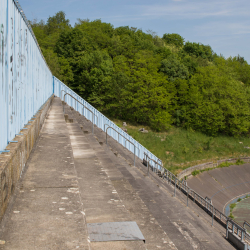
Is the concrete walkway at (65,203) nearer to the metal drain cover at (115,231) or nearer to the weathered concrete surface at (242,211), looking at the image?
the metal drain cover at (115,231)

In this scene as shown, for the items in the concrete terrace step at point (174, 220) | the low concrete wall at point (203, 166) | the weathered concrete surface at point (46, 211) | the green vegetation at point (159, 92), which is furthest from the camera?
the green vegetation at point (159, 92)

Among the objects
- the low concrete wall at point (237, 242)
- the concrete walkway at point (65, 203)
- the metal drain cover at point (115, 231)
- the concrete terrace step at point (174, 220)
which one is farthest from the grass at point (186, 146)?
the metal drain cover at point (115, 231)

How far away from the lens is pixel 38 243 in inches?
101

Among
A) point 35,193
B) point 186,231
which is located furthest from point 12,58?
point 186,231

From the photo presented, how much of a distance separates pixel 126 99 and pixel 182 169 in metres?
18.8

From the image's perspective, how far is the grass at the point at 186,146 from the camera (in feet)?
117

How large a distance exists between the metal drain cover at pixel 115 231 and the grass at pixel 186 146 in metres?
27.6

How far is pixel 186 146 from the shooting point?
134 ft

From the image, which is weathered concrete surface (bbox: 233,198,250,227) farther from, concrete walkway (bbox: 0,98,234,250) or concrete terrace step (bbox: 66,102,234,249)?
concrete walkway (bbox: 0,98,234,250)

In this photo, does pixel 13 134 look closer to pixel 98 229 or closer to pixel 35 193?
pixel 35 193

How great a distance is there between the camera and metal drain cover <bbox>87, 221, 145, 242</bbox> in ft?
11.6

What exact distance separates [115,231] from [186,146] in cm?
3794

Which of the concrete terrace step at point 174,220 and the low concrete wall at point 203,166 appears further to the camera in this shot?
the low concrete wall at point 203,166

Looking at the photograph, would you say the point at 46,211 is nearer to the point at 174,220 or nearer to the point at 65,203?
the point at 65,203
